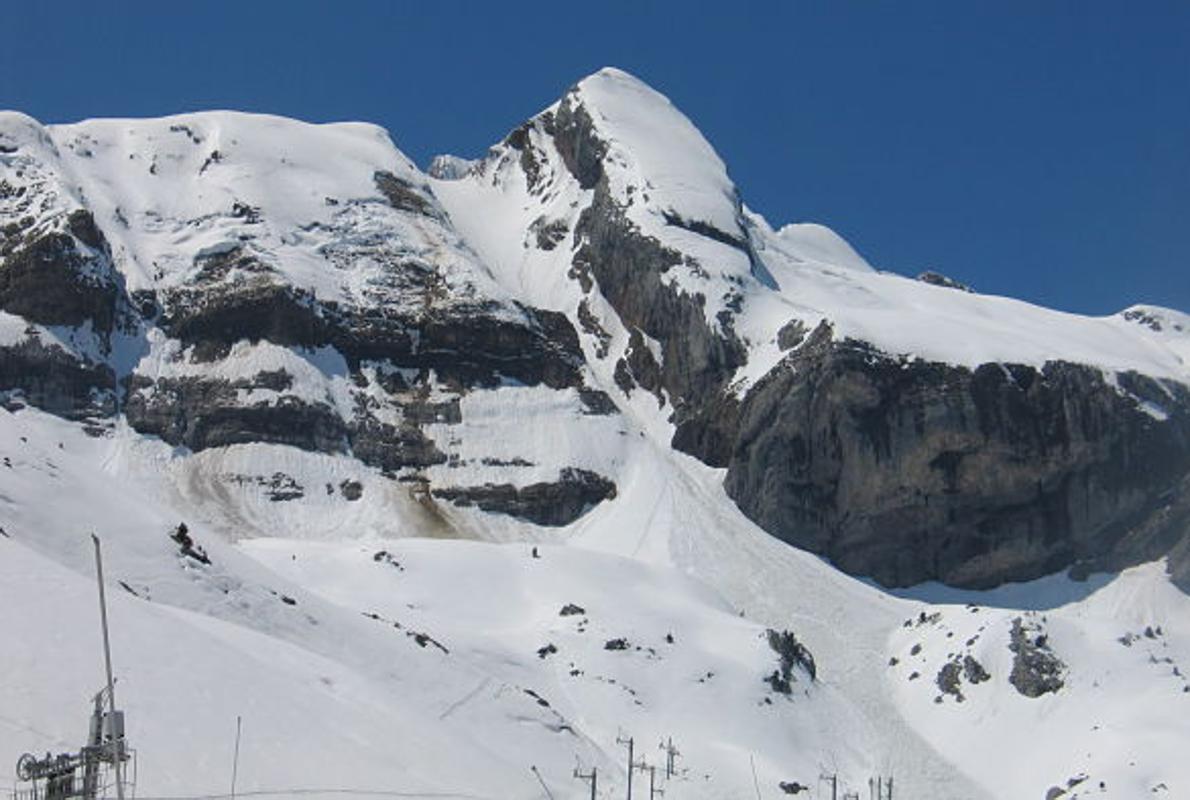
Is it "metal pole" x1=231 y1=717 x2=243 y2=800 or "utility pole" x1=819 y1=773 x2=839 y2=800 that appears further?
"utility pole" x1=819 y1=773 x2=839 y2=800

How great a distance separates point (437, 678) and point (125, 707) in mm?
39451

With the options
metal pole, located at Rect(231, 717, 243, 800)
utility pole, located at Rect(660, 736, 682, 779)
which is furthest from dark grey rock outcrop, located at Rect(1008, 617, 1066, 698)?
metal pole, located at Rect(231, 717, 243, 800)

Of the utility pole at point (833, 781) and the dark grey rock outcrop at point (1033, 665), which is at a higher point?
the dark grey rock outcrop at point (1033, 665)

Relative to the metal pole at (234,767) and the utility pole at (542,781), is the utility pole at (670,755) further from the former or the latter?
the metal pole at (234,767)

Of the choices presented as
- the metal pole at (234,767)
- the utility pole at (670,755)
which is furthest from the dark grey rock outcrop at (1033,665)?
the metal pole at (234,767)

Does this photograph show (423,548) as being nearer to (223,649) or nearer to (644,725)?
(644,725)

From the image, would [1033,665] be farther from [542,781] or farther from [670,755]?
[542,781]

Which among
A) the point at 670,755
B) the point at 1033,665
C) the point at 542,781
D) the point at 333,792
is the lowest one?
the point at 333,792

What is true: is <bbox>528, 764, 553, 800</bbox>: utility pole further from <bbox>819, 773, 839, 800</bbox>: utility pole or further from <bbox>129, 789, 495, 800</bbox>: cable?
<bbox>819, 773, 839, 800</bbox>: utility pole

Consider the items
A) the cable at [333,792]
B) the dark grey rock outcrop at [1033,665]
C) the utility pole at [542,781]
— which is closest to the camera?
the cable at [333,792]

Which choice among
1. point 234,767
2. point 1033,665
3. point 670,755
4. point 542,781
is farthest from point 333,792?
point 1033,665

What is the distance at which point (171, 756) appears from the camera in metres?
66.8

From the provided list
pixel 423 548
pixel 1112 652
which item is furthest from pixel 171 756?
pixel 1112 652

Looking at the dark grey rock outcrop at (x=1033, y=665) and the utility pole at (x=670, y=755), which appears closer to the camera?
the utility pole at (x=670, y=755)
